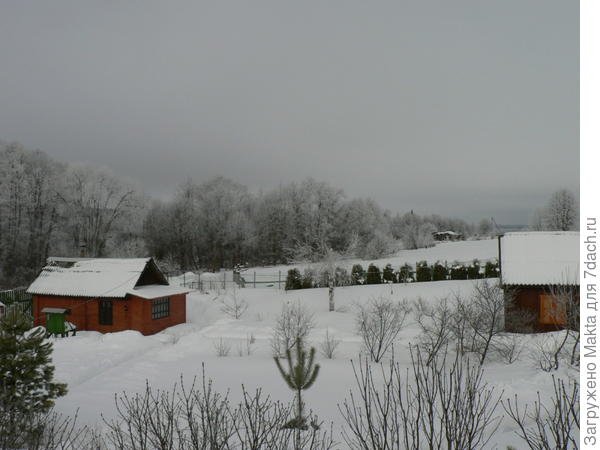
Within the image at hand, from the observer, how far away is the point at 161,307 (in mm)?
22656

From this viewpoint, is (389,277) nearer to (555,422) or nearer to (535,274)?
(535,274)

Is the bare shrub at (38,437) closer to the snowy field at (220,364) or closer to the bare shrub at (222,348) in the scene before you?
the snowy field at (220,364)

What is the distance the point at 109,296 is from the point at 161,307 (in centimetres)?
265

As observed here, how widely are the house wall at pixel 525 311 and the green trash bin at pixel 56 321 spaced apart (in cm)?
2083

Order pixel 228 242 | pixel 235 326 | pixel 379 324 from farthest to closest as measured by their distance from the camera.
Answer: pixel 228 242, pixel 235 326, pixel 379 324

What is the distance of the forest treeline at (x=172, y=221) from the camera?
37875 millimetres

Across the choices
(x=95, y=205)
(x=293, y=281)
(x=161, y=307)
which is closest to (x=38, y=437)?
(x=161, y=307)

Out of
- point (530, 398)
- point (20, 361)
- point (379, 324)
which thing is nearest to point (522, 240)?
point (379, 324)

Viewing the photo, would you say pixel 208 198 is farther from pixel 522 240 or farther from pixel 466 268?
pixel 522 240

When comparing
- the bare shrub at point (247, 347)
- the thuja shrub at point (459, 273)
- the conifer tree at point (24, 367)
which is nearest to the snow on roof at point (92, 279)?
the bare shrub at point (247, 347)

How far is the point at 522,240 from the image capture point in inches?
823

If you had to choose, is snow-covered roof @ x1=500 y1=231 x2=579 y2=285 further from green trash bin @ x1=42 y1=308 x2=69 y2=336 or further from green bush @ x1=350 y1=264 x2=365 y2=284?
green trash bin @ x1=42 y1=308 x2=69 y2=336

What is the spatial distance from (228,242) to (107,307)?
30.9 metres
